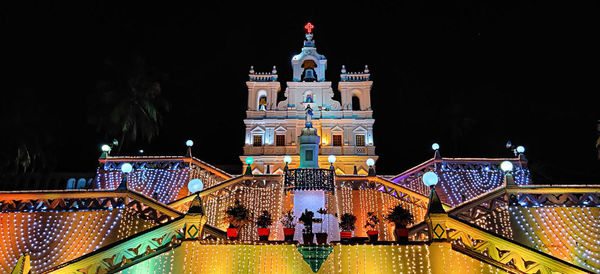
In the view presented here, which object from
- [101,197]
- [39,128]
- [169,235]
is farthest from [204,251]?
[39,128]

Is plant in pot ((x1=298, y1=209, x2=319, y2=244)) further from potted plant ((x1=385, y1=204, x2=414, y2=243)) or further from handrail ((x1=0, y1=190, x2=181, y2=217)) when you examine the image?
handrail ((x1=0, y1=190, x2=181, y2=217))

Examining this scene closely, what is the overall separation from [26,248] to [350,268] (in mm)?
9034

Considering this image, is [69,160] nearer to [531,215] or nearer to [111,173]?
[111,173]

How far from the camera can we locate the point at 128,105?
3078cm

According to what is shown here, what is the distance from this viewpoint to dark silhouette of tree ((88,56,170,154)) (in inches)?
1182

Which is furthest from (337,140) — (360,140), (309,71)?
(309,71)

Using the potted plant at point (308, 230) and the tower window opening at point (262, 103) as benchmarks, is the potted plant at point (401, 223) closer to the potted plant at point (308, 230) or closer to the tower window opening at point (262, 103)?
the potted plant at point (308, 230)

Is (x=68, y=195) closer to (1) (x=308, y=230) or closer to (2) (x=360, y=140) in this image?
(1) (x=308, y=230)

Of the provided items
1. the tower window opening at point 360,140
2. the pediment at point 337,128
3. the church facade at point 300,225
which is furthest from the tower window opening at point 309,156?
the tower window opening at point 360,140

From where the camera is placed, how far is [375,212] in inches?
704

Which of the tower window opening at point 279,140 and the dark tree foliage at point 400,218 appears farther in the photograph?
the tower window opening at point 279,140

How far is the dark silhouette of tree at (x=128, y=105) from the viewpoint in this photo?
30031 mm

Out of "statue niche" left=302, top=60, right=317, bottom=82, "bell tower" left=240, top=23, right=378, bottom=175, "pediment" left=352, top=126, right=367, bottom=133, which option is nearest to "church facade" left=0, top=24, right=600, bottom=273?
"bell tower" left=240, top=23, right=378, bottom=175

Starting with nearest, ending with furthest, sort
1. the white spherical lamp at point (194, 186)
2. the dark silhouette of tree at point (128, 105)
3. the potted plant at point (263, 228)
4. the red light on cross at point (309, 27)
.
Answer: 1. the potted plant at point (263, 228)
2. the white spherical lamp at point (194, 186)
3. the dark silhouette of tree at point (128, 105)
4. the red light on cross at point (309, 27)
